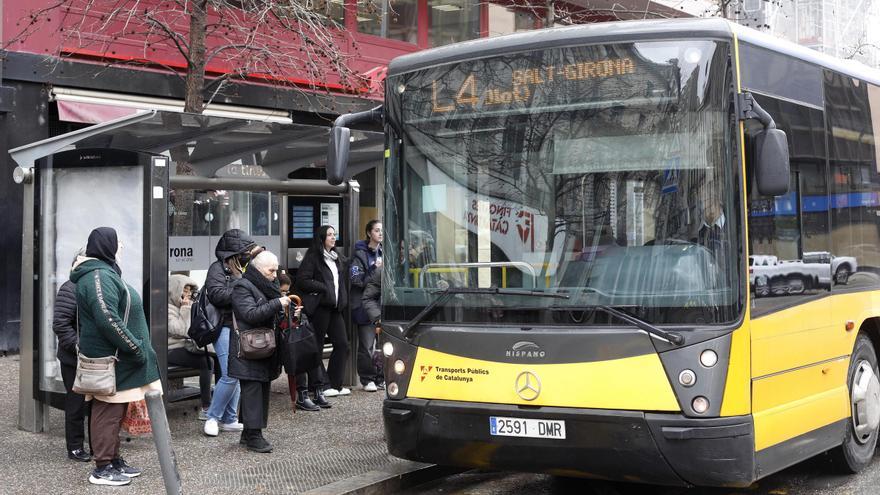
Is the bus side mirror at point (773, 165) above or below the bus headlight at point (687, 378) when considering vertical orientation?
above

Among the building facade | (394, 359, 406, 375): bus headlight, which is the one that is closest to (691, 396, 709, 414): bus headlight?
(394, 359, 406, 375): bus headlight

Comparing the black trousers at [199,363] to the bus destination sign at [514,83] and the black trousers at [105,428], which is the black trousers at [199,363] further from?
the bus destination sign at [514,83]

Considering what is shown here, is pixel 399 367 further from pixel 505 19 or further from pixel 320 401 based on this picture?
pixel 505 19

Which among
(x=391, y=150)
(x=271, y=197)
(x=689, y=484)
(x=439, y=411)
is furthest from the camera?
(x=271, y=197)

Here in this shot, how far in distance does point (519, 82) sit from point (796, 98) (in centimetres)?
193

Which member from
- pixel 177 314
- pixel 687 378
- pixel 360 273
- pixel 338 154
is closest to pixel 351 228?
pixel 360 273

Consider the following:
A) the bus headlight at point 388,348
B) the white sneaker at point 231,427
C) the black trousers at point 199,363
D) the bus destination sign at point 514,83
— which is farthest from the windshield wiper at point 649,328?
the black trousers at point 199,363

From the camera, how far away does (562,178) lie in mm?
6465

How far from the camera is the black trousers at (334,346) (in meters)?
10.6

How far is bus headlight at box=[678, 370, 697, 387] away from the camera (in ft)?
19.7

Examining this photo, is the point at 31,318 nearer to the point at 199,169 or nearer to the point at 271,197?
the point at 199,169

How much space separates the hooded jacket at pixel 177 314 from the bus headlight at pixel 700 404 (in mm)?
5113

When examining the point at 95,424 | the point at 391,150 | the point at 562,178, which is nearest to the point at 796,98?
the point at 562,178

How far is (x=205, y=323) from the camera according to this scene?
30.0 ft
